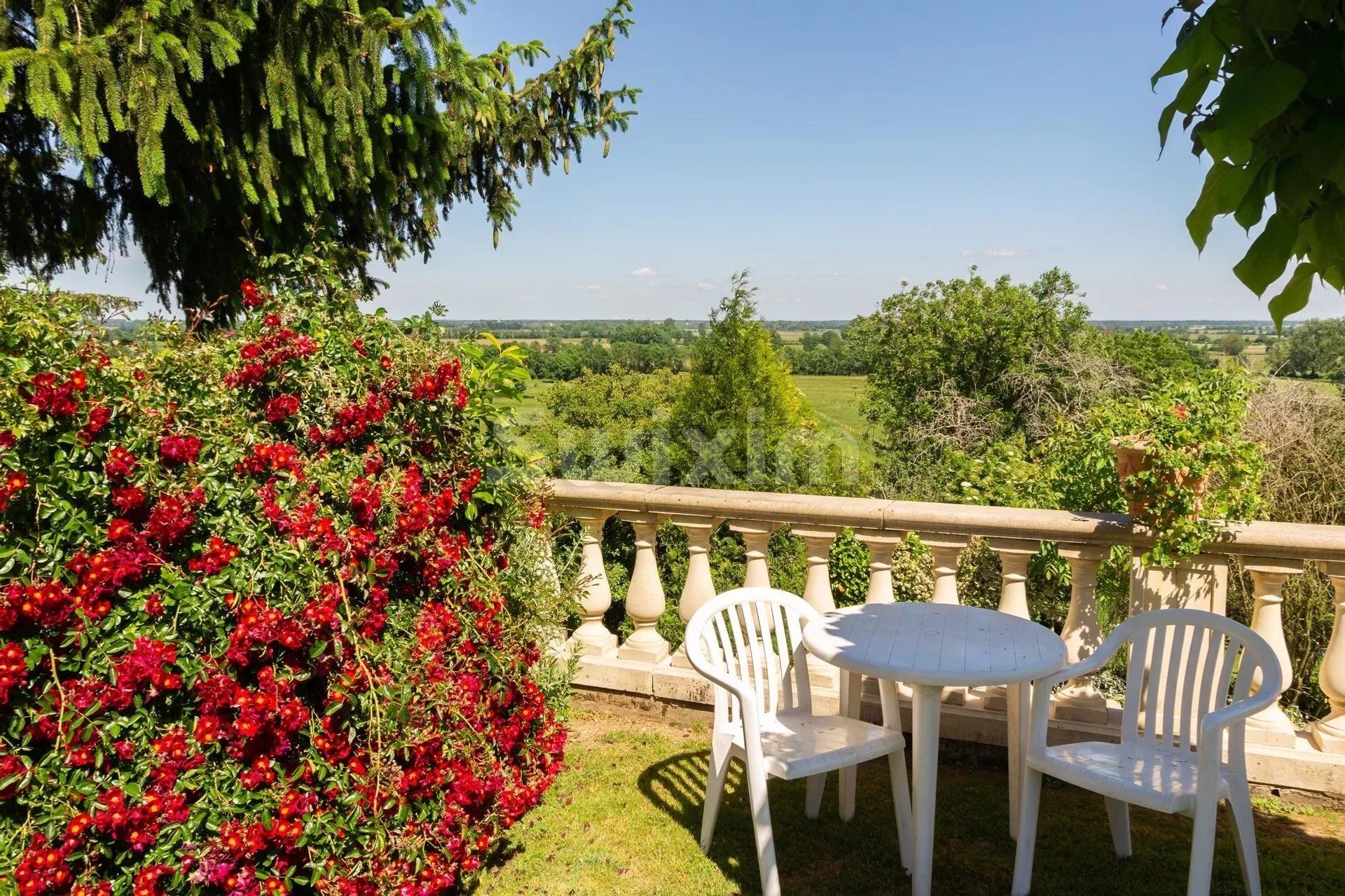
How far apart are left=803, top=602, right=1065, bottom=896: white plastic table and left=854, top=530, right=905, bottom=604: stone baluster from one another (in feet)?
1.42

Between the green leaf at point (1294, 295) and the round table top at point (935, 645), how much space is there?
1.34 m

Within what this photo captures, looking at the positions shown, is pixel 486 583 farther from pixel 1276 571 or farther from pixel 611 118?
pixel 611 118

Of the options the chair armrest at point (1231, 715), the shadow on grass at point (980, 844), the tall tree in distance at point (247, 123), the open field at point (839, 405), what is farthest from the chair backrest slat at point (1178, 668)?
the open field at point (839, 405)

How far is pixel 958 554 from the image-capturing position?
3.29 m

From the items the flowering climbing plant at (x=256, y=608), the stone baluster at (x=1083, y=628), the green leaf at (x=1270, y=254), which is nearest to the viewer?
the green leaf at (x=1270, y=254)

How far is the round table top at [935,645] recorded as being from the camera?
237cm

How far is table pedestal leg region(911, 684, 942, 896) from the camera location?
2449 mm

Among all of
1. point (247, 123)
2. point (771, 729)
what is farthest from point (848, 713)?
point (247, 123)

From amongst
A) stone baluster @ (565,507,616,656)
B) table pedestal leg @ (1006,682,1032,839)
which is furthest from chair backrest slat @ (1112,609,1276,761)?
stone baluster @ (565,507,616,656)

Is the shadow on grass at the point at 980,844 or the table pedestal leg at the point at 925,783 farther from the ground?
the table pedestal leg at the point at 925,783

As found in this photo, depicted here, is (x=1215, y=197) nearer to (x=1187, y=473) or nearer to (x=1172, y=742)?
(x=1187, y=473)

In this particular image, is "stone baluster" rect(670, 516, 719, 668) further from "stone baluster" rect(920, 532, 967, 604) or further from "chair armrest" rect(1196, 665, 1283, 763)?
"chair armrest" rect(1196, 665, 1283, 763)

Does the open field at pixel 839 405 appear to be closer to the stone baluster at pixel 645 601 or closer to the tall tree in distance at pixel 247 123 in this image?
the tall tree in distance at pixel 247 123

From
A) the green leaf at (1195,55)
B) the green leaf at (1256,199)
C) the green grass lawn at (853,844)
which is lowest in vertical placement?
the green grass lawn at (853,844)
